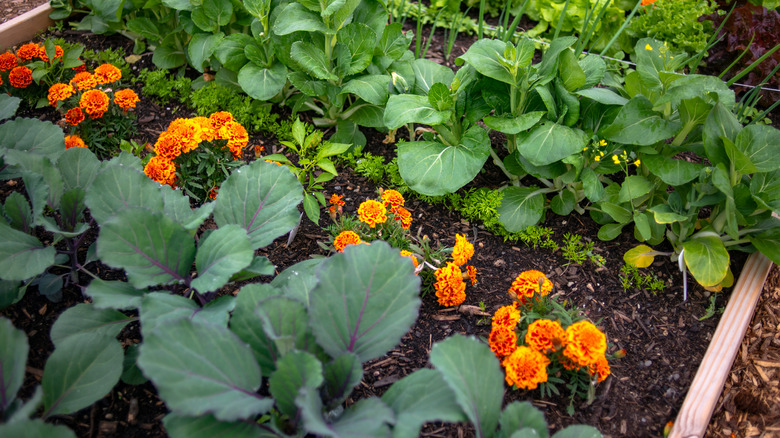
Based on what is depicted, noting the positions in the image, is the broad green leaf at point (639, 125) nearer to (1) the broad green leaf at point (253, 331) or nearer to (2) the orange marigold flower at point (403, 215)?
(2) the orange marigold flower at point (403, 215)

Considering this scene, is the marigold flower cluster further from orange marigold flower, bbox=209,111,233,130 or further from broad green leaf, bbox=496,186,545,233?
orange marigold flower, bbox=209,111,233,130

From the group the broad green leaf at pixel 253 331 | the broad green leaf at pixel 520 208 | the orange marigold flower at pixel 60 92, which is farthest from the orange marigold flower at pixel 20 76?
the broad green leaf at pixel 520 208

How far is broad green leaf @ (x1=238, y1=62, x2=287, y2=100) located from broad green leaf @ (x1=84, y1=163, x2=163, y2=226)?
995 mm

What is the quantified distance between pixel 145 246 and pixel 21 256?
0.42 metres

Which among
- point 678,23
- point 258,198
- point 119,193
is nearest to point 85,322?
point 119,193

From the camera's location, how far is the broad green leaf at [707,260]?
83.5 inches

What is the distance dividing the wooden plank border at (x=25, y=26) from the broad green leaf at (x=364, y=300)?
291 centimetres

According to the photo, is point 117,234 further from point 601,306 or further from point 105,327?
point 601,306

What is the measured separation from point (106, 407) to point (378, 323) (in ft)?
3.30

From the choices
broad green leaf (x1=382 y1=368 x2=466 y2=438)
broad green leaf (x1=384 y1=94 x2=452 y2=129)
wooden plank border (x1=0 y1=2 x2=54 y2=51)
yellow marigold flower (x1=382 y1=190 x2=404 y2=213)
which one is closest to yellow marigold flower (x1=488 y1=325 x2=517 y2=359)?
broad green leaf (x1=382 y1=368 x2=466 y2=438)

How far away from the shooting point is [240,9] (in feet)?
9.39

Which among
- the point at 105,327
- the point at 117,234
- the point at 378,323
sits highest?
the point at 117,234

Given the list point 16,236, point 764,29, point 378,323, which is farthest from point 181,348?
point 764,29

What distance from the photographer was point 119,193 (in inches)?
70.3
